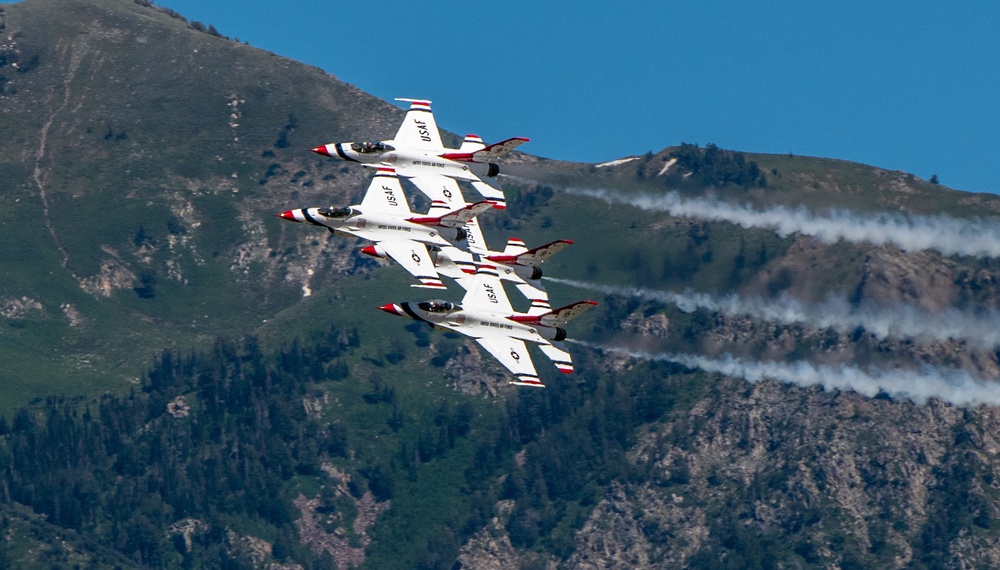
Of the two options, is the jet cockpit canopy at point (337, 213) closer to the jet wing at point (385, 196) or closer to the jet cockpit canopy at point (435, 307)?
the jet wing at point (385, 196)

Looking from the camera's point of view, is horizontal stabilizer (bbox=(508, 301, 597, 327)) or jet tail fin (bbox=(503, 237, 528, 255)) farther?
jet tail fin (bbox=(503, 237, 528, 255))

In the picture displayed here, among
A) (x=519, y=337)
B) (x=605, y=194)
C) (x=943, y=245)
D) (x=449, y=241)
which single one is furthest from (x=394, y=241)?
(x=943, y=245)

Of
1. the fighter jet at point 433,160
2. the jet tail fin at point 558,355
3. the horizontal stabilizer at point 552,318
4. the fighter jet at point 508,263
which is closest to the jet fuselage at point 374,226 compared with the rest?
the fighter jet at point 508,263

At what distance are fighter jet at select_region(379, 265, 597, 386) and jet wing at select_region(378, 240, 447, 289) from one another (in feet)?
10.8

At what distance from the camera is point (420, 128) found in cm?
16038

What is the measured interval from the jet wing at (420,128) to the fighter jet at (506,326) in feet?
73.1

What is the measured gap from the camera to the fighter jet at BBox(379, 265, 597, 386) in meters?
135

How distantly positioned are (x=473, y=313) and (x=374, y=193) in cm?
1882

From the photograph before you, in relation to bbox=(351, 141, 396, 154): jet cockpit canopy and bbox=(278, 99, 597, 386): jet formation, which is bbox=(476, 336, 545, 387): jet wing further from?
bbox=(351, 141, 396, 154): jet cockpit canopy

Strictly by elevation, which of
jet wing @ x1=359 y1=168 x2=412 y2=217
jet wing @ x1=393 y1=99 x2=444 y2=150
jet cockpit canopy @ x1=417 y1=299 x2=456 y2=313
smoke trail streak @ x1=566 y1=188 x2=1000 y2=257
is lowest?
jet cockpit canopy @ x1=417 y1=299 x2=456 y2=313

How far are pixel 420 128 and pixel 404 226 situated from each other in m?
19.1

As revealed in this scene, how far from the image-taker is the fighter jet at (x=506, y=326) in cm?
13500

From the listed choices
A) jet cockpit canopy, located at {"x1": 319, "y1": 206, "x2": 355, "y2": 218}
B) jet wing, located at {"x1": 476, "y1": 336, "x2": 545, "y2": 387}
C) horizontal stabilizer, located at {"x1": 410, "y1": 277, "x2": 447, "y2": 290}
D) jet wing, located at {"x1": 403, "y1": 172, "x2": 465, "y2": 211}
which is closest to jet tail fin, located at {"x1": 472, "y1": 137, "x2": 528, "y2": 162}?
jet wing, located at {"x1": 403, "y1": 172, "x2": 465, "y2": 211}

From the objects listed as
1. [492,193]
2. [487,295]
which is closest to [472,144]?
[492,193]
